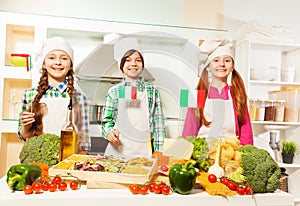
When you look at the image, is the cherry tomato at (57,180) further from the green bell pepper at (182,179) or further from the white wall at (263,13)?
the white wall at (263,13)

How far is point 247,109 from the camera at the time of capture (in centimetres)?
272

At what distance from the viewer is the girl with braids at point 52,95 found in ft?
7.42

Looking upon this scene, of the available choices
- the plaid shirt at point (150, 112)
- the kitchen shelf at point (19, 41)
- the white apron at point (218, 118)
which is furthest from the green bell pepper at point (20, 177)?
the kitchen shelf at point (19, 41)

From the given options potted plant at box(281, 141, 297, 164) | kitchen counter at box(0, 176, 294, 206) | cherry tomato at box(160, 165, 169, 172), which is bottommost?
potted plant at box(281, 141, 297, 164)

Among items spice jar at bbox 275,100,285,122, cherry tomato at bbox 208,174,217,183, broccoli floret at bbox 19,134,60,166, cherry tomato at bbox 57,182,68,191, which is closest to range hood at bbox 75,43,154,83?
broccoli floret at bbox 19,134,60,166

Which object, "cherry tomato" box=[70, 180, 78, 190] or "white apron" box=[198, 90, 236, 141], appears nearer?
"cherry tomato" box=[70, 180, 78, 190]

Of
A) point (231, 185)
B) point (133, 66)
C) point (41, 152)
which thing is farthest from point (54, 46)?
point (231, 185)

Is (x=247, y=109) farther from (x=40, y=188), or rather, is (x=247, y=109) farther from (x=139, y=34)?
(x=40, y=188)

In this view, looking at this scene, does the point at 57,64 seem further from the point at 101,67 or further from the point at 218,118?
the point at 218,118

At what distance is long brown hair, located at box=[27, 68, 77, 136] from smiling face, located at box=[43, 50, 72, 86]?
0.13ft

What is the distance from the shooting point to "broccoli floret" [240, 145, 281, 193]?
126cm

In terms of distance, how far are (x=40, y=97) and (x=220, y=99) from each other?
4.03 feet

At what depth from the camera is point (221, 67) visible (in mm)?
2541

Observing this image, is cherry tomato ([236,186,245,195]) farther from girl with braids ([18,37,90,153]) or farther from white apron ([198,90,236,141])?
girl with braids ([18,37,90,153])
